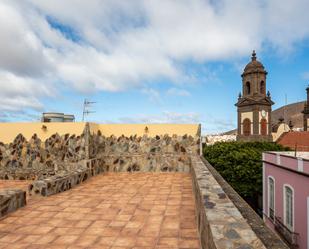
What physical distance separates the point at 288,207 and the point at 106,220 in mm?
9893

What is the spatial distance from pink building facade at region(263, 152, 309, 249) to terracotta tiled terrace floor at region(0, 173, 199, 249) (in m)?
5.66

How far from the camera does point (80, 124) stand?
34.2 ft

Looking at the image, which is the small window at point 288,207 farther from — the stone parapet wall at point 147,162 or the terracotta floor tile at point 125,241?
the terracotta floor tile at point 125,241

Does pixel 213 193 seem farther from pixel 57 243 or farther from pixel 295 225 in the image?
pixel 295 225

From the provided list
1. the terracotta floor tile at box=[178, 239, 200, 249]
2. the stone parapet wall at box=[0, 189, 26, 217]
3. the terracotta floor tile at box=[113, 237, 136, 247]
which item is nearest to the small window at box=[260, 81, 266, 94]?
the stone parapet wall at box=[0, 189, 26, 217]

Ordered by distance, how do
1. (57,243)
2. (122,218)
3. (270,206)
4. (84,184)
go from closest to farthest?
(57,243) < (122,218) < (84,184) < (270,206)

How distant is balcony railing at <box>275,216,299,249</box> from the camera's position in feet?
34.6

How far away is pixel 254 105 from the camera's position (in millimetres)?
38812

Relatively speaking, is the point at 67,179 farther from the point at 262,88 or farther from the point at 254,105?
the point at 262,88

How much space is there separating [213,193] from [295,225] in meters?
8.92

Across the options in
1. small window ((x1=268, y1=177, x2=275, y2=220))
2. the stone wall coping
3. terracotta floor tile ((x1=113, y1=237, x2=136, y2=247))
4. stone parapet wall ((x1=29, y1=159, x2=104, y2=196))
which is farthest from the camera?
small window ((x1=268, y1=177, x2=275, y2=220))

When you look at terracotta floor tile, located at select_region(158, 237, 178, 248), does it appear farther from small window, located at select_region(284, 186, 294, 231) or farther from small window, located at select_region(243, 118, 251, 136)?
small window, located at select_region(243, 118, 251, 136)

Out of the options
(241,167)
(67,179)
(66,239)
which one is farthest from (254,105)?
(66,239)

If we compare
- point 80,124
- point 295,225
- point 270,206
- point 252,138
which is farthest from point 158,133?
point 252,138
